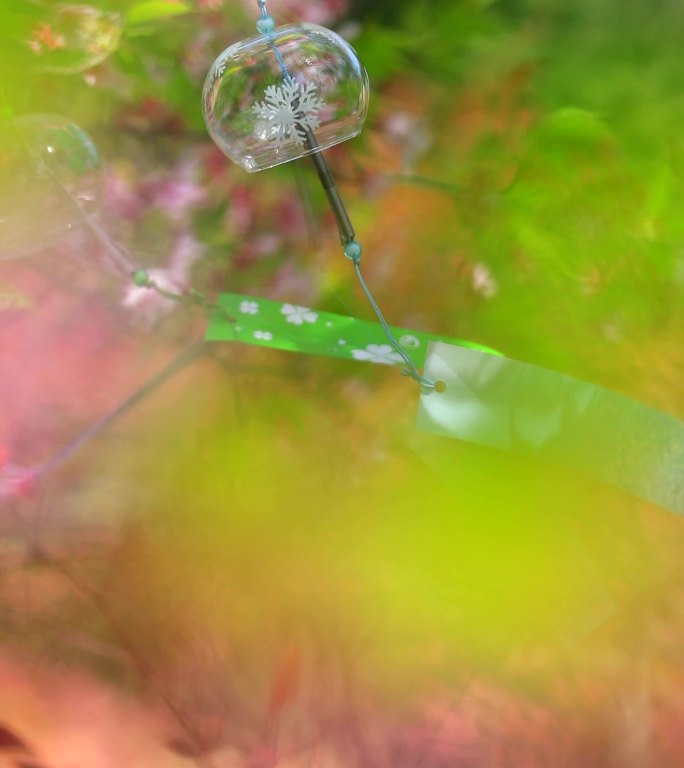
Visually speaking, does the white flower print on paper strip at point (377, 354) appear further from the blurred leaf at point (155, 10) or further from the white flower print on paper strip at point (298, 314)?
the blurred leaf at point (155, 10)

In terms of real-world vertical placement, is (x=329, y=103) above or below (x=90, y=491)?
above

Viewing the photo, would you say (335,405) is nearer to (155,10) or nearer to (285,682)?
(285,682)

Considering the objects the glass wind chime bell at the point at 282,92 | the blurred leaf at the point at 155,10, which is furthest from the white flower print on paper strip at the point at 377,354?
the blurred leaf at the point at 155,10

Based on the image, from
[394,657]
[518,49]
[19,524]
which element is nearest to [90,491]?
[19,524]

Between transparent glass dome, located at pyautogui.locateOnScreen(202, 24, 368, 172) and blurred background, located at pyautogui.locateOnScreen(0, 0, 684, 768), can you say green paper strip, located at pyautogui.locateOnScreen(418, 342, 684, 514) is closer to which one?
blurred background, located at pyautogui.locateOnScreen(0, 0, 684, 768)

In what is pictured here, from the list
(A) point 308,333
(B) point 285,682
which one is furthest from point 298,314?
(B) point 285,682

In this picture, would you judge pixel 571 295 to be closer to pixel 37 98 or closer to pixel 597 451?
pixel 597 451
